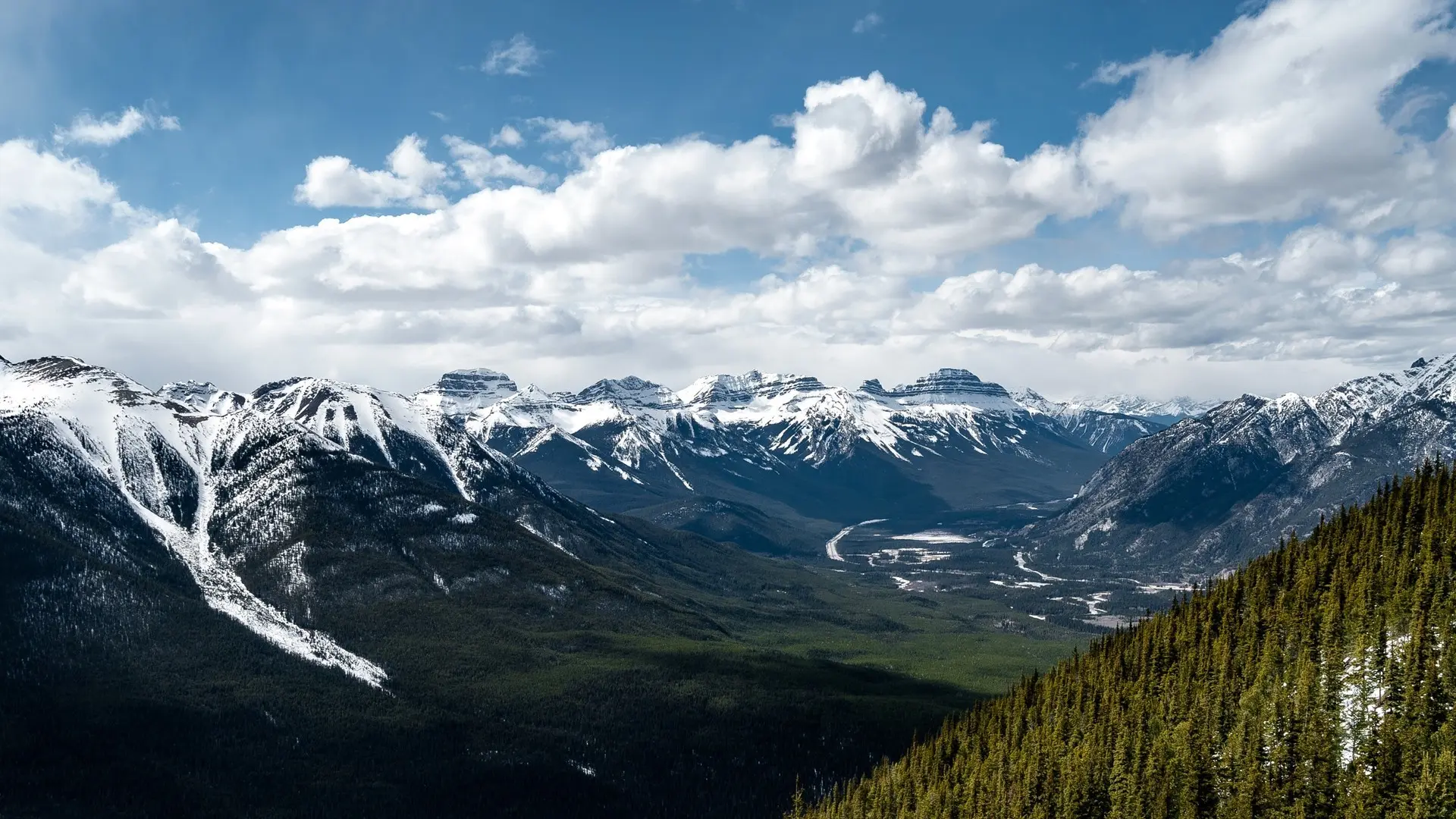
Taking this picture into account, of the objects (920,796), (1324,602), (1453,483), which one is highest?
(1453,483)

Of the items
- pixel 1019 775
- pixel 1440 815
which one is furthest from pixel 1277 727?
pixel 1019 775

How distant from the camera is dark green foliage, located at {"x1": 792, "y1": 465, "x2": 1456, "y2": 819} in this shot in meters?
132

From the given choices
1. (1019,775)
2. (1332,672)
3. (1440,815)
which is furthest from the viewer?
(1019,775)

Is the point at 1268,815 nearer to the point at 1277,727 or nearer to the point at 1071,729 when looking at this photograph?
the point at 1277,727

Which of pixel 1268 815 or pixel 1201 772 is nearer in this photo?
pixel 1268 815

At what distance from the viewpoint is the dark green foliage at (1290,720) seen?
5217 inches

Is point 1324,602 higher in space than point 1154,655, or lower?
higher

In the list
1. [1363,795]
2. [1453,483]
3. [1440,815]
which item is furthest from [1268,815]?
[1453,483]

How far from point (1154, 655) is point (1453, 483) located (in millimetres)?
68477

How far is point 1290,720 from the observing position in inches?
5733

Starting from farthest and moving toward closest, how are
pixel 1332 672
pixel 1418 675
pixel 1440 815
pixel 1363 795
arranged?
pixel 1332 672 < pixel 1418 675 < pixel 1363 795 < pixel 1440 815

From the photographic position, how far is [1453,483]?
200m

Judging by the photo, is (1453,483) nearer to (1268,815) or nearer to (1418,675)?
(1418,675)

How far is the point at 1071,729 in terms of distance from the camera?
617 feet
